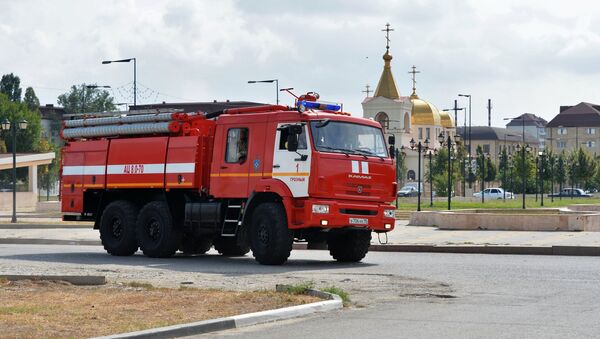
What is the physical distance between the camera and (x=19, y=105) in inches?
5197

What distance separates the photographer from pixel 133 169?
26.4m

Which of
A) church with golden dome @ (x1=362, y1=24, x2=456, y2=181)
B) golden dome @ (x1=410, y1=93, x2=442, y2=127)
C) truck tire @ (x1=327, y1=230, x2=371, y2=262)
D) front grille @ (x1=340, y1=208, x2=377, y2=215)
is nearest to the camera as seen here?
front grille @ (x1=340, y1=208, x2=377, y2=215)

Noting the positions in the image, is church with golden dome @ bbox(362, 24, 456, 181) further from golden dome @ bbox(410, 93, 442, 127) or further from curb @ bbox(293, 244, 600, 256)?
curb @ bbox(293, 244, 600, 256)

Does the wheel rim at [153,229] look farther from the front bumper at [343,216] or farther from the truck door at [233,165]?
the front bumper at [343,216]

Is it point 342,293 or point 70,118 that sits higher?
point 70,118

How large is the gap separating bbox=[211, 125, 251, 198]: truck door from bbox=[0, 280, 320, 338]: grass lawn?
21.6 ft

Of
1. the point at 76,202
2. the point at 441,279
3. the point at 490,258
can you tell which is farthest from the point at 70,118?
the point at 441,279

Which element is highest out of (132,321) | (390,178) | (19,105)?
(19,105)

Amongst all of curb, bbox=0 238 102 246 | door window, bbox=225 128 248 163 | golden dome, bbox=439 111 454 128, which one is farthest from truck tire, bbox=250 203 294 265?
golden dome, bbox=439 111 454 128

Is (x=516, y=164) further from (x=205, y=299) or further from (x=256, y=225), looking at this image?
(x=205, y=299)

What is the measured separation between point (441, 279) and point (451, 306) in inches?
163

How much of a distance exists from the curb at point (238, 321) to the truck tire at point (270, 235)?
717 cm

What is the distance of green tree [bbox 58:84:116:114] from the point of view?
559 feet

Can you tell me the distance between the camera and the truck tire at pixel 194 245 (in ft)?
→ 91.1
